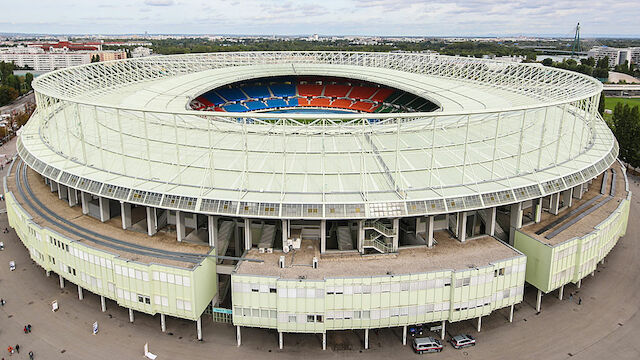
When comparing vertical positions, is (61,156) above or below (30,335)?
above

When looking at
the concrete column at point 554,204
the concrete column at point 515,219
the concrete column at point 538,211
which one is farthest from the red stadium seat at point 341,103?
the concrete column at point 515,219

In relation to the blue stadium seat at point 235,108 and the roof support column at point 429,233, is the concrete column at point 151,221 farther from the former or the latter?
the blue stadium seat at point 235,108

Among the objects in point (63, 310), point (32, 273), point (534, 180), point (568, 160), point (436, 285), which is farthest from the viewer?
point (568, 160)

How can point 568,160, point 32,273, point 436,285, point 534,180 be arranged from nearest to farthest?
1. point 436,285
2. point 534,180
3. point 32,273
4. point 568,160

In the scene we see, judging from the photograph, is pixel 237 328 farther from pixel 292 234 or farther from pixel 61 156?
pixel 61 156

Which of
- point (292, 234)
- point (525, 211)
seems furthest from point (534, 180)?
point (292, 234)

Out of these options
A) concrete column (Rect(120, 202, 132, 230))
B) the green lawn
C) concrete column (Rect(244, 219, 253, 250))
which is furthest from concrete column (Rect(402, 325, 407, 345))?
the green lawn

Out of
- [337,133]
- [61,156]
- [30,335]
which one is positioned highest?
[337,133]
